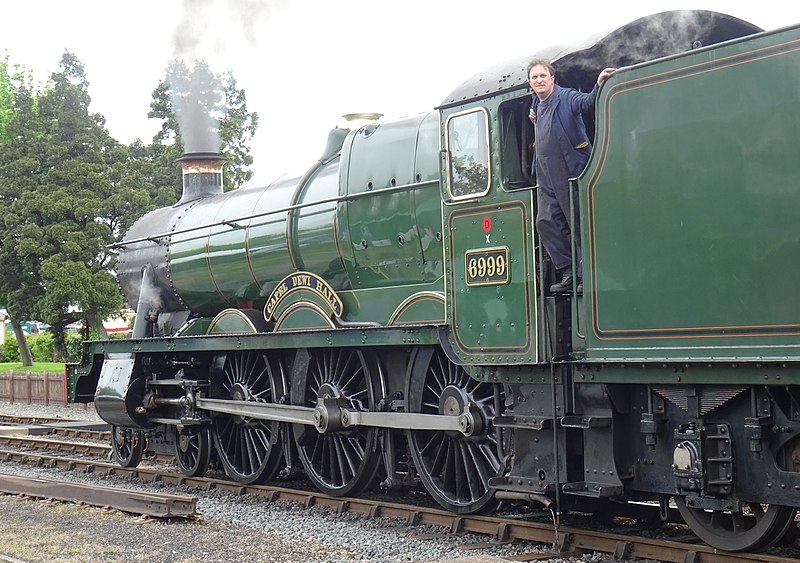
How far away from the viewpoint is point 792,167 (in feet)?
18.1

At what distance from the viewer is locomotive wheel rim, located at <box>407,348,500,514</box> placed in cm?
807

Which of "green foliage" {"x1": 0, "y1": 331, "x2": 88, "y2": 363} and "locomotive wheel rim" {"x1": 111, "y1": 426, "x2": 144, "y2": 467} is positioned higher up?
"green foliage" {"x1": 0, "y1": 331, "x2": 88, "y2": 363}

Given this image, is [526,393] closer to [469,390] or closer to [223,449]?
[469,390]

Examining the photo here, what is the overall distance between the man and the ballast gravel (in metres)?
2.07

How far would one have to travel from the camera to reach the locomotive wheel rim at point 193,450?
11.6m

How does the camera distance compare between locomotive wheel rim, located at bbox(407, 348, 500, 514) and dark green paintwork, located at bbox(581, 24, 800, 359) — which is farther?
locomotive wheel rim, located at bbox(407, 348, 500, 514)

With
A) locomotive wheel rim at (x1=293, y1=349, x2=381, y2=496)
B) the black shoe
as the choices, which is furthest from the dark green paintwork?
locomotive wheel rim at (x1=293, y1=349, x2=381, y2=496)

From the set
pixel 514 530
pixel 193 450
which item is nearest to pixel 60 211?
pixel 193 450

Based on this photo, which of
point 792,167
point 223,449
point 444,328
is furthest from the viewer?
point 223,449

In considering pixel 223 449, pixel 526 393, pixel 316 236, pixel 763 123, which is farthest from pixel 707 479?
pixel 223 449

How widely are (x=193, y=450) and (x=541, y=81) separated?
690 centimetres

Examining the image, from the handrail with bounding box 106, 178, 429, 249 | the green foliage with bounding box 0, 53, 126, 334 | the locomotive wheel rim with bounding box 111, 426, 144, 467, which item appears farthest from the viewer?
the green foliage with bounding box 0, 53, 126, 334

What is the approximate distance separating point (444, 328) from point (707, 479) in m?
2.51

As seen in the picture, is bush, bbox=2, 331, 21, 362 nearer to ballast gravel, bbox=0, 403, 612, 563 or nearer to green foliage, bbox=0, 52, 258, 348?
green foliage, bbox=0, 52, 258, 348
